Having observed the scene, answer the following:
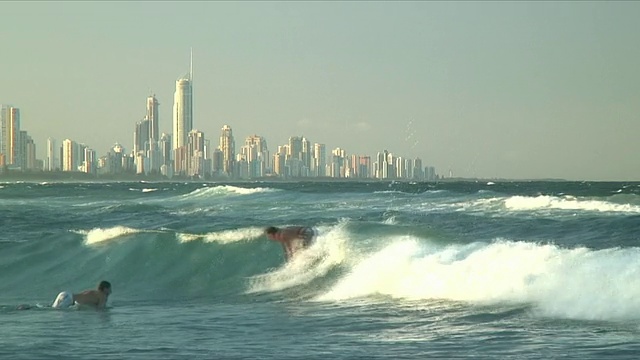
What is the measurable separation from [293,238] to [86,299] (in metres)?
7.58

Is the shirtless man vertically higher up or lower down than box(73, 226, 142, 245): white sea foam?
lower down

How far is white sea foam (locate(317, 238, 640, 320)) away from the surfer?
7.94 feet

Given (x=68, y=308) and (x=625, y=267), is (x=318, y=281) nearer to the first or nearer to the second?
(x=68, y=308)

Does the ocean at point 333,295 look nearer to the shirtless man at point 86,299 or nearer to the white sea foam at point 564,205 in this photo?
the shirtless man at point 86,299

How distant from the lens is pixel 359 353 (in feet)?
38.5

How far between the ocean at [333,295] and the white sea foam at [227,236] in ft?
0.22

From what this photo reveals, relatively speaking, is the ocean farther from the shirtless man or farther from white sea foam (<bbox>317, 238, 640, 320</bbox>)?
the shirtless man

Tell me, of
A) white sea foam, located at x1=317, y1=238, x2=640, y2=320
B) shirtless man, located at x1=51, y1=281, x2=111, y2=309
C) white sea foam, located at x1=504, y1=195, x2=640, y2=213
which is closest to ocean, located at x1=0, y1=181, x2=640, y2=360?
white sea foam, located at x1=317, y1=238, x2=640, y2=320

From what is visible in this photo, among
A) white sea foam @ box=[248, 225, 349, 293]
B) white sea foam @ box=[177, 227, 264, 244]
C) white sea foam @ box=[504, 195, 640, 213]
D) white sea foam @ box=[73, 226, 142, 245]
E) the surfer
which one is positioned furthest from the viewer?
white sea foam @ box=[504, 195, 640, 213]

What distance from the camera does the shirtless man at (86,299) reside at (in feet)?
55.3

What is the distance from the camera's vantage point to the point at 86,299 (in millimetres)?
16906

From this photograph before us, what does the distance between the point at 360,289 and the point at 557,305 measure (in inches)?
182

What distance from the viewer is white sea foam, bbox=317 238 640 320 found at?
14.7 meters

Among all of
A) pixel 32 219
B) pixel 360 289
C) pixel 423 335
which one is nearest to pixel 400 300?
pixel 360 289
